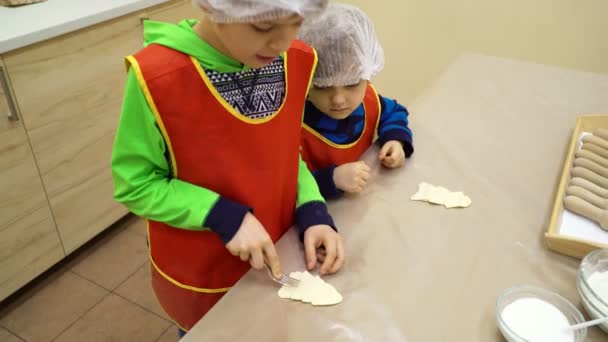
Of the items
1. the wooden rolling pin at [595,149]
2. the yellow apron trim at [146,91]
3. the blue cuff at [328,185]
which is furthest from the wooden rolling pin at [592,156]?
the yellow apron trim at [146,91]

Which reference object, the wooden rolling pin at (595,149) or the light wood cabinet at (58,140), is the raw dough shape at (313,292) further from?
the light wood cabinet at (58,140)

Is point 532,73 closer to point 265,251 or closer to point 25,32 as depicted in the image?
point 265,251

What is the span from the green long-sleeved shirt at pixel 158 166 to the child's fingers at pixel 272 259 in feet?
0.19

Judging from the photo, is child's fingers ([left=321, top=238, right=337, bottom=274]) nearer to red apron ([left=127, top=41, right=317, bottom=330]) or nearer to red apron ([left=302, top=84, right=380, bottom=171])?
red apron ([left=127, top=41, right=317, bottom=330])

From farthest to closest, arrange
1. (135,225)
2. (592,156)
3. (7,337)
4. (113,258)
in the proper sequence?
(135,225), (113,258), (7,337), (592,156)

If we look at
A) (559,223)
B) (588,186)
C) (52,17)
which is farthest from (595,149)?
(52,17)

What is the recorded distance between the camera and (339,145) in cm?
110

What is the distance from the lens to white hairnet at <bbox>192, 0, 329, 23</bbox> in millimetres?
588

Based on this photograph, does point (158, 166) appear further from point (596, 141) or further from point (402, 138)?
point (596, 141)

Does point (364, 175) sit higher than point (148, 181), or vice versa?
point (148, 181)

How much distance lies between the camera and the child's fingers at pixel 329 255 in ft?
2.54

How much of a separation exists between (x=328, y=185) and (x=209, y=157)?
290 millimetres

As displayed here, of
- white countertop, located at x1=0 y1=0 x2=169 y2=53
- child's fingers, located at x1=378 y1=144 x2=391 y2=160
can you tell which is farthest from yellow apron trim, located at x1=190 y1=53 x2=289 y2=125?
white countertop, located at x1=0 y1=0 x2=169 y2=53

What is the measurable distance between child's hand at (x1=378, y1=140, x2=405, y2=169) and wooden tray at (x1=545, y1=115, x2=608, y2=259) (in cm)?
31
